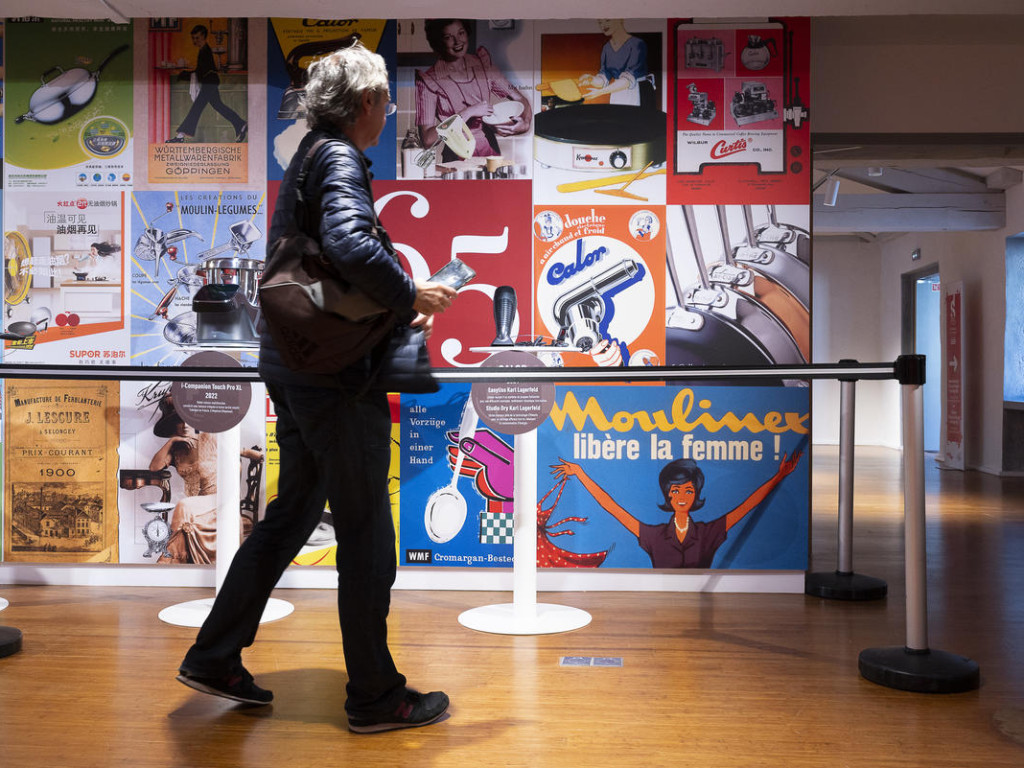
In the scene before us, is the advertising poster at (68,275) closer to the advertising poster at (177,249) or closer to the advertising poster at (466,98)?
the advertising poster at (177,249)

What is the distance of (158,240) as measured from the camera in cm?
405

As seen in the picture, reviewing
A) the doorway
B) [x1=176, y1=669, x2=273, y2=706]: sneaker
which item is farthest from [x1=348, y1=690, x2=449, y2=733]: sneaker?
the doorway

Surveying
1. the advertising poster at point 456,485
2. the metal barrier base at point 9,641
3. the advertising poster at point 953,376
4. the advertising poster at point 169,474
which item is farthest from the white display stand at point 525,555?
the advertising poster at point 953,376

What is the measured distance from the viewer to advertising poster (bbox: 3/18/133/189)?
13.3 feet

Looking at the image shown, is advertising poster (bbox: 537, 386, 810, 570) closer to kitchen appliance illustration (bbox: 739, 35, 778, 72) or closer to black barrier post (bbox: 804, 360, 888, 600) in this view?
black barrier post (bbox: 804, 360, 888, 600)

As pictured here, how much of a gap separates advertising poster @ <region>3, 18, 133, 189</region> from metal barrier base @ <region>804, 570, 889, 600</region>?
11.1ft

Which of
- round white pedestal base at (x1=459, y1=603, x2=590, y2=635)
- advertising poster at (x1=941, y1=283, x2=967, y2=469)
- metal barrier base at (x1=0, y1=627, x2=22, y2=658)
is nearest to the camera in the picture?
metal barrier base at (x1=0, y1=627, x2=22, y2=658)

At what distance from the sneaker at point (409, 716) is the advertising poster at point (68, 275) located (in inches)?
93.8

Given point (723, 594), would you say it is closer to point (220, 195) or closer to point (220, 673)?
point (220, 673)

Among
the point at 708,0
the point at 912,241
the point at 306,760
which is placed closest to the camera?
the point at 306,760

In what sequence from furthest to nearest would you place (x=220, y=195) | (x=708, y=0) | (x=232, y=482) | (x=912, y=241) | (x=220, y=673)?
(x=912, y=241), (x=220, y=195), (x=708, y=0), (x=232, y=482), (x=220, y=673)

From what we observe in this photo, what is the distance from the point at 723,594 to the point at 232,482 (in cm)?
206

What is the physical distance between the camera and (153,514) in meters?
4.08

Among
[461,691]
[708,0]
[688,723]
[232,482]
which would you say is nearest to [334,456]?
[461,691]
